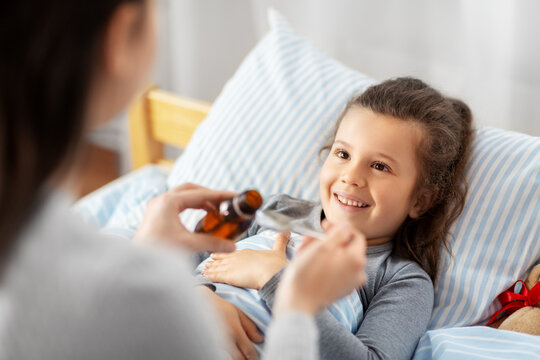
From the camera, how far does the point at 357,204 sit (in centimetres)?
121

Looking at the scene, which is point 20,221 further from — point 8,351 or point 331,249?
point 331,249

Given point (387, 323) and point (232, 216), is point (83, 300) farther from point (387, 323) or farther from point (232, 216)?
point (387, 323)

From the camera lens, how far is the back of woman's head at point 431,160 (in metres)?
1.24

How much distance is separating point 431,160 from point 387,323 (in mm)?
331

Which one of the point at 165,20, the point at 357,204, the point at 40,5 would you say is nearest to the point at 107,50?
the point at 40,5

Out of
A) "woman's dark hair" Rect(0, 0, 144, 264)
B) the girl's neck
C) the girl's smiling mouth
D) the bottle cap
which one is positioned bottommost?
the girl's neck

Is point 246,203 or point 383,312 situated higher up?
point 246,203

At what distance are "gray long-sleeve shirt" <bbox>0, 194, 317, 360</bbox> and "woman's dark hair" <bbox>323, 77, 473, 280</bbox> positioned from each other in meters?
0.74

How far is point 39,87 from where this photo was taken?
521 millimetres

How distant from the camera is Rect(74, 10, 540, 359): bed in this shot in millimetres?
1233

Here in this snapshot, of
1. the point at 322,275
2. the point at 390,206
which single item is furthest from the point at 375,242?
the point at 322,275

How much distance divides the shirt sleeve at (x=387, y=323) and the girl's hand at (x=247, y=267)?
0.04m

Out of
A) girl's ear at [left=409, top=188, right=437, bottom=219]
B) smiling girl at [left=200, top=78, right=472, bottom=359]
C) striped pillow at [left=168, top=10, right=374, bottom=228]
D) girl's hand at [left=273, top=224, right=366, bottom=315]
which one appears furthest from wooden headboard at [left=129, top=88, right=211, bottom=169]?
girl's hand at [left=273, top=224, right=366, bottom=315]

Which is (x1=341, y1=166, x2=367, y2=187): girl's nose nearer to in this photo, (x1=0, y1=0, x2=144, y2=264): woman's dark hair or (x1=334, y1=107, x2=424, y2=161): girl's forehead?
(x1=334, y1=107, x2=424, y2=161): girl's forehead
